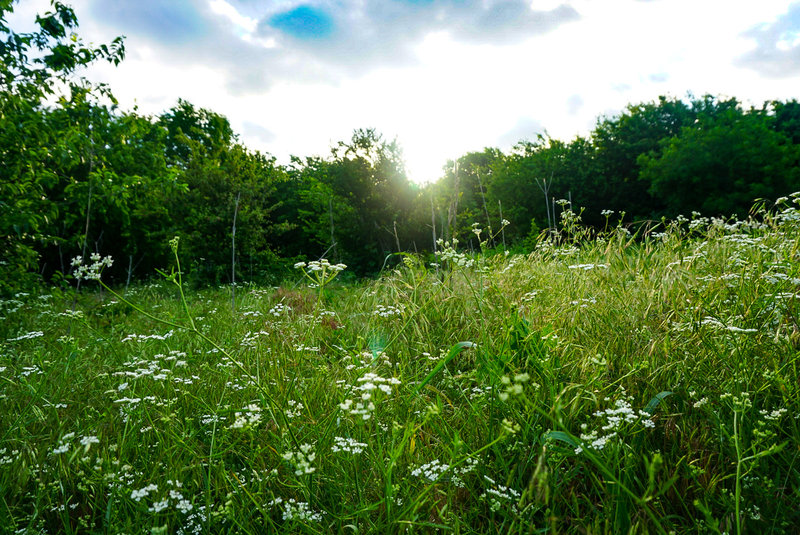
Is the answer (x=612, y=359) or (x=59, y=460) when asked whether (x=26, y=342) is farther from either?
(x=612, y=359)

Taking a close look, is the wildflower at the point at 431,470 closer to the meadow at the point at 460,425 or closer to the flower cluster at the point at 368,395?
the meadow at the point at 460,425

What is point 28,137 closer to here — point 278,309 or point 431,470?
point 278,309

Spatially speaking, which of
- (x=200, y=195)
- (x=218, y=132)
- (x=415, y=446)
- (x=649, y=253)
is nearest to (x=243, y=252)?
(x=200, y=195)

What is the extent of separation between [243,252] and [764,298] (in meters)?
11.1

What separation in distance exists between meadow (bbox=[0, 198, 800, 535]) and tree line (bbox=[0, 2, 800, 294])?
201 cm

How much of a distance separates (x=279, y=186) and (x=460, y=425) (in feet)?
62.5

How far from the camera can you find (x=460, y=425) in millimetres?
2254

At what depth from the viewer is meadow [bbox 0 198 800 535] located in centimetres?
156

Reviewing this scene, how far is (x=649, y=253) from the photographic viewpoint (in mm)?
5043

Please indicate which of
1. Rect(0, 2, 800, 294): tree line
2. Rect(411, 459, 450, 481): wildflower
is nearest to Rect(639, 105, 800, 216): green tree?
Rect(0, 2, 800, 294): tree line

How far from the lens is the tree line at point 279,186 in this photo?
16.7 feet

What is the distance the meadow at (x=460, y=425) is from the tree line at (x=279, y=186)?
2.01m

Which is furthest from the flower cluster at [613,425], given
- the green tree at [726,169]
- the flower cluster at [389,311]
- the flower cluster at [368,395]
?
the green tree at [726,169]

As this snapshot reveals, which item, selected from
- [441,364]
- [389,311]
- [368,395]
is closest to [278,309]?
[389,311]
